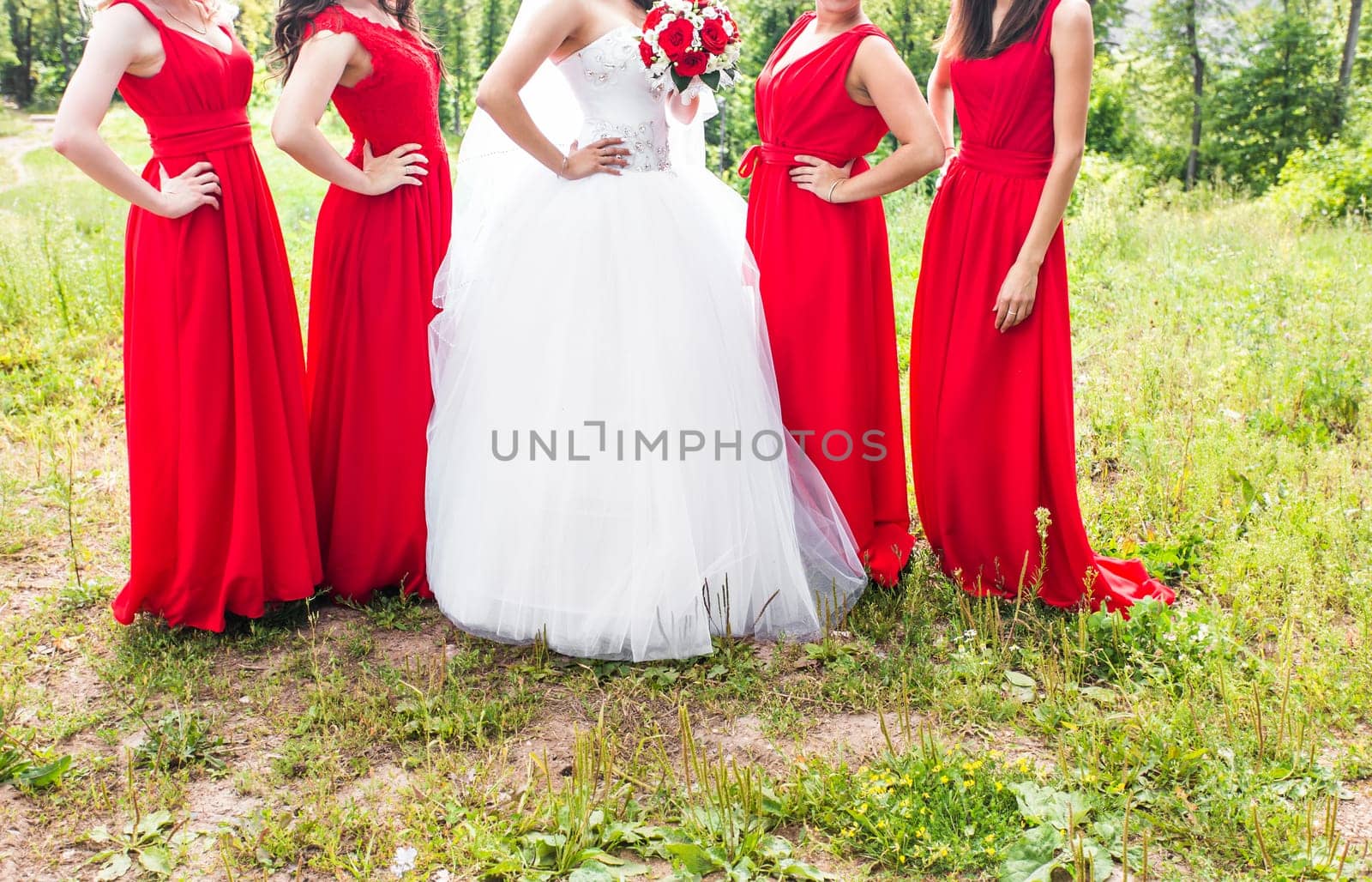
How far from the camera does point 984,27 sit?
11.8ft

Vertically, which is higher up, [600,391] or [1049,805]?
[600,391]

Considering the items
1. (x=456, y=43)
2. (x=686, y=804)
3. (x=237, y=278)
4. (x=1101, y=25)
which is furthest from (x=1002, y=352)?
(x=1101, y=25)

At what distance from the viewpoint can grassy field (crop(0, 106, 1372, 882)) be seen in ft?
8.93

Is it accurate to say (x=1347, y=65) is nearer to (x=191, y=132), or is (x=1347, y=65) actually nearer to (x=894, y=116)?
(x=894, y=116)

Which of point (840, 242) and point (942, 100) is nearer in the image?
point (840, 242)

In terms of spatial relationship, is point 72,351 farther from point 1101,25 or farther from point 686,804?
point 1101,25

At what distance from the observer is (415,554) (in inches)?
161

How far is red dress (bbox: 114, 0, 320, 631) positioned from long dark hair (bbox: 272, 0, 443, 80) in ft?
0.43

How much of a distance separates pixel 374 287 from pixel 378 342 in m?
0.21

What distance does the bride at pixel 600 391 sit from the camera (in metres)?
3.46

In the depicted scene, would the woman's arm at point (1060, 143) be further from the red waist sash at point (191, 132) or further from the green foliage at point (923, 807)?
the red waist sash at point (191, 132)

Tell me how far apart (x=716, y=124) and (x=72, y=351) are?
18582mm

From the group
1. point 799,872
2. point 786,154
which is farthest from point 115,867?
point 786,154

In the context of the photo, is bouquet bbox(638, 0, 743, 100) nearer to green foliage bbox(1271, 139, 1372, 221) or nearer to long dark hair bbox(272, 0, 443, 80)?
long dark hair bbox(272, 0, 443, 80)
